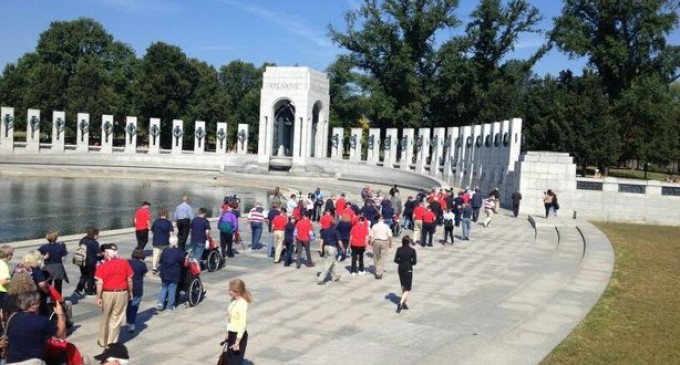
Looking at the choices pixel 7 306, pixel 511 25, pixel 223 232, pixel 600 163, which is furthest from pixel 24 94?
pixel 7 306

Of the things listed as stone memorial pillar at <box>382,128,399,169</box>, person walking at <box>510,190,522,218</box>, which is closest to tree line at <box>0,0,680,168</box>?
stone memorial pillar at <box>382,128,399,169</box>

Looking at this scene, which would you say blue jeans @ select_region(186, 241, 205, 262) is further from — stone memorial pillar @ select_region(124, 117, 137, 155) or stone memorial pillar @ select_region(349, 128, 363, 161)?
stone memorial pillar @ select_region(124, 117, 137, 155)

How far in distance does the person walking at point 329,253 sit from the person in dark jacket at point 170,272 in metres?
4.04

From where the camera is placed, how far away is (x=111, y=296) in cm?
935

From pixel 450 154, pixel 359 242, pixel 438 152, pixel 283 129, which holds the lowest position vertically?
pixel 359 242

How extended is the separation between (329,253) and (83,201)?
22364mm

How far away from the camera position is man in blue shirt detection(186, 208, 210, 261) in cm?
1470

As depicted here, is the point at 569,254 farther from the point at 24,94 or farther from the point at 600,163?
the point at 24,94

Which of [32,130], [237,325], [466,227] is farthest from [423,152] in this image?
[237,325]

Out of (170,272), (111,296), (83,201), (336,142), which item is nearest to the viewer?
(111,296)

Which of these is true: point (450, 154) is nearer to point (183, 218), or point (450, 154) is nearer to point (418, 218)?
point (418, 218)

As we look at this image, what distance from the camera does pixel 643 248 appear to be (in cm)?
2123

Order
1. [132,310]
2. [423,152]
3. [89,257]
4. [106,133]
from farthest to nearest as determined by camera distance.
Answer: [106,133] < [423,152] < [89,257] < [132,310]

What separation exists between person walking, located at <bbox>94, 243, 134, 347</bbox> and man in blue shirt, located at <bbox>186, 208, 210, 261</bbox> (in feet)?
17.2
